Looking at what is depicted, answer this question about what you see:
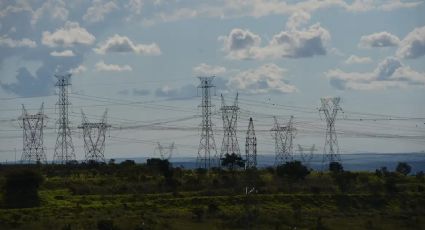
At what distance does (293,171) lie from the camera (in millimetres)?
110750

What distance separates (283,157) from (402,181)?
3410 cm

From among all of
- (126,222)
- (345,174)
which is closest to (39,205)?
(126,222)

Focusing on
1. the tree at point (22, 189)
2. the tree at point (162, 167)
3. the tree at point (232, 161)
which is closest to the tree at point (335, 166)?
the tree at point (232, 161)

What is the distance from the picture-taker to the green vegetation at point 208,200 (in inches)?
2987

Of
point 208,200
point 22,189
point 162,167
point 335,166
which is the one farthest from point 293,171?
point 22,189

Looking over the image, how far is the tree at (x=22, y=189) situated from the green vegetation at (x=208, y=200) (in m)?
0.12

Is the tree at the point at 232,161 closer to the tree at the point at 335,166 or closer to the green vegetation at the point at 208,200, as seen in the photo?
the green vegetation at the point at 208,200

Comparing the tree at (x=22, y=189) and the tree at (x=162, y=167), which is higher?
the tree at (x=162, y=167)

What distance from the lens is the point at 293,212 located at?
278ft

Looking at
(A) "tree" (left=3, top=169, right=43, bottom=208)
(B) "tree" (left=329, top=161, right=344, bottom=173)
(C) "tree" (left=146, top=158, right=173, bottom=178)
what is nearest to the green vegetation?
(A) "tree" (left=3, top=169, right=43, bottom=208)

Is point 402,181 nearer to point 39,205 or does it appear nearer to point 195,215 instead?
point 195,215

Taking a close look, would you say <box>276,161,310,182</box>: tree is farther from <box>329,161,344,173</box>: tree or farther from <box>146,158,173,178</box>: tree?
<box>329,161,344,173</box>: tree

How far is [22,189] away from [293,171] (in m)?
42.0

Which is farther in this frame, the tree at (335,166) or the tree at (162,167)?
the tree at (335,166)
